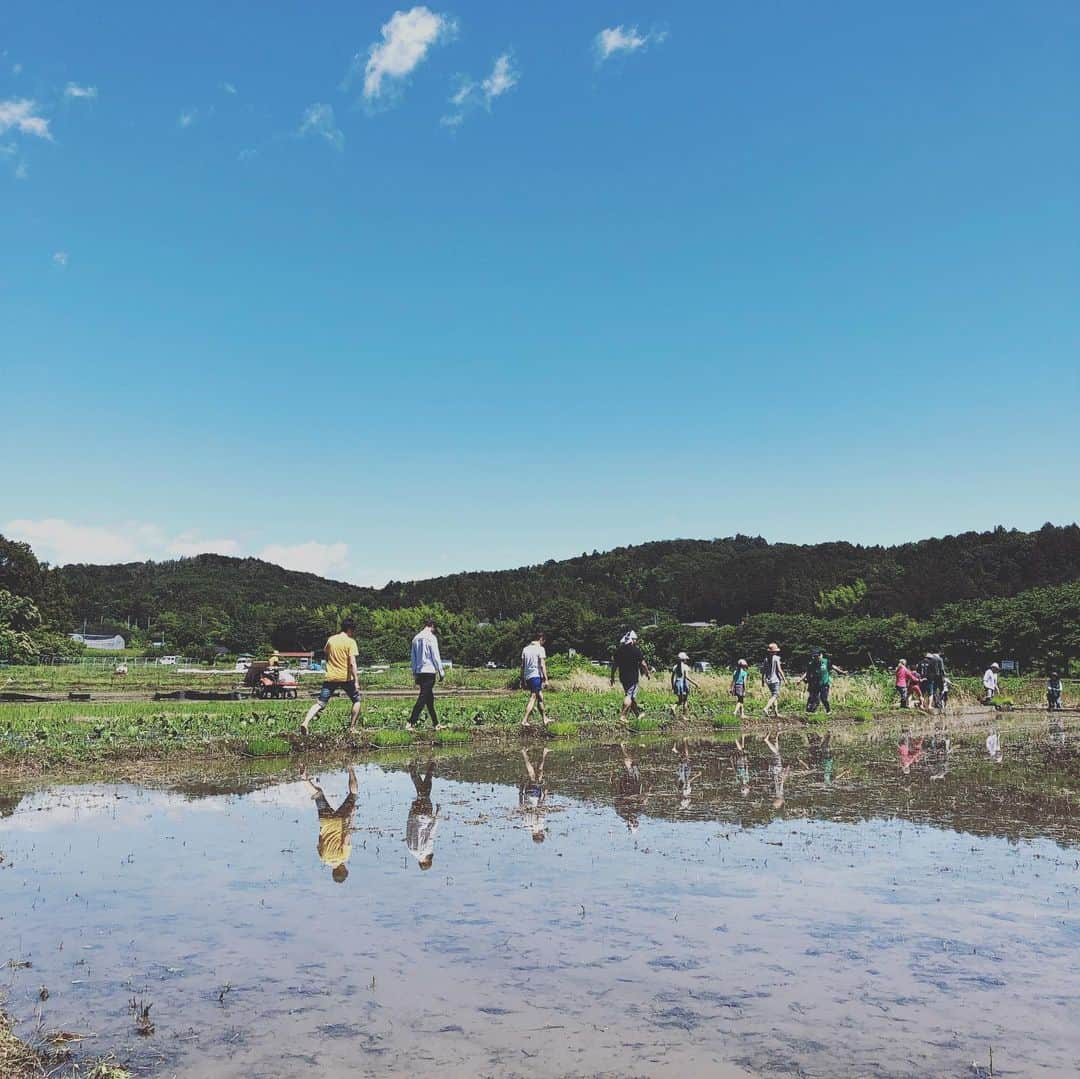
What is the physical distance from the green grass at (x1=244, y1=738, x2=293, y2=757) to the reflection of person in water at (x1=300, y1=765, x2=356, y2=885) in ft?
10.1

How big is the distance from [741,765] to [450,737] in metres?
5.63

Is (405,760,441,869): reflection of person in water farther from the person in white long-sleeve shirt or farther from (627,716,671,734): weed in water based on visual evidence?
(627,716,671,734): weed in water

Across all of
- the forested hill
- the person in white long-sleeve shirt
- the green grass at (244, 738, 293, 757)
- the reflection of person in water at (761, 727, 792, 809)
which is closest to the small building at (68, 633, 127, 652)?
the forested hill

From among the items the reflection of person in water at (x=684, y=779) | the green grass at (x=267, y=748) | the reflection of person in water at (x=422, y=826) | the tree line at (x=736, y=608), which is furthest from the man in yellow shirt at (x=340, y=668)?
the tree line at (x=736, y=608)

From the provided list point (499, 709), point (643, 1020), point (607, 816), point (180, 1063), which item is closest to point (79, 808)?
point (607, 816)

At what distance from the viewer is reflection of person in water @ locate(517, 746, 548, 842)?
9758mm

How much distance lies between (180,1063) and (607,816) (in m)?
6.49

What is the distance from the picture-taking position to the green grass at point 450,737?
58.2ft

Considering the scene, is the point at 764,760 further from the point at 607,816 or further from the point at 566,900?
the point at 566,900

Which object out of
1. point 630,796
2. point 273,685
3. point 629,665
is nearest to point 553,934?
point 630,796

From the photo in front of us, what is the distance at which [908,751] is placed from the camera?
17.8 metres

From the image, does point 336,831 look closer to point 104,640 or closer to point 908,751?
point 908,751

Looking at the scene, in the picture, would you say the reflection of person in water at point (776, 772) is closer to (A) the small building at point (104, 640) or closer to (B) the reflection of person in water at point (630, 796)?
(B) the reflection of person in water at point (630, 796)

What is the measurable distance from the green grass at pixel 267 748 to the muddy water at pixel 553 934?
376 centimetres
